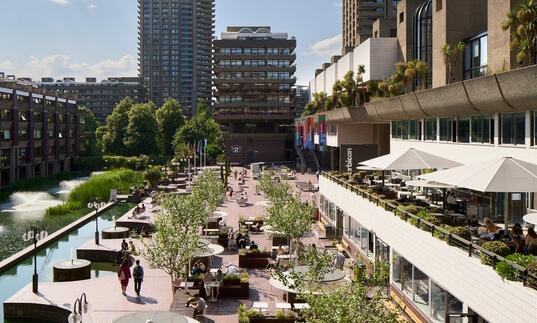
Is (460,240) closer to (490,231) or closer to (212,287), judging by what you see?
(490,231)

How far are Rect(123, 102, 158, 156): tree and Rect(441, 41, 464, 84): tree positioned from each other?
288 ft

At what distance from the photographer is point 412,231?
1906 centimetres

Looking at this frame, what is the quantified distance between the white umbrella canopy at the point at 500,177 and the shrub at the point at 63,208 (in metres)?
43.1

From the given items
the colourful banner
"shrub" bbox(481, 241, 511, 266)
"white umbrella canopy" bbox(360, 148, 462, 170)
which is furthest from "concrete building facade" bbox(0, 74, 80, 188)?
"shrub" bbox(481, 241, 511, 266)

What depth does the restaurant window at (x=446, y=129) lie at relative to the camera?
29.8 metres

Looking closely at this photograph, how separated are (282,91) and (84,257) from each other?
313 feet

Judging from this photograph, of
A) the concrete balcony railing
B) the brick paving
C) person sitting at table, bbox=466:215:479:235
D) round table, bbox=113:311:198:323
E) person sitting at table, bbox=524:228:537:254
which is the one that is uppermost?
the concrete balcony railing

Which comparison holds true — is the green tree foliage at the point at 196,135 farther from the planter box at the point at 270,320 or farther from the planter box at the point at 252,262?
the planter box at the point at 270,320

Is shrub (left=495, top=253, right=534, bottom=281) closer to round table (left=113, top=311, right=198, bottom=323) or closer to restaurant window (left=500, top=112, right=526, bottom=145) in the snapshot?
round table (left=113, top=311, right=198, bottom=323)

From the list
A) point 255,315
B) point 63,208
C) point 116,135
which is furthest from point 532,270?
point 116,135

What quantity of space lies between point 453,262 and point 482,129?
1251cm

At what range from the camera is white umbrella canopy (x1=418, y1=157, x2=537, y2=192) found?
14.9m

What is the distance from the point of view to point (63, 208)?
5144 cm

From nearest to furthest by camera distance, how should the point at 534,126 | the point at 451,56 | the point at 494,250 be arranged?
1. the point at 494,250
2. the point at 534,126
3. the point at 451,56
